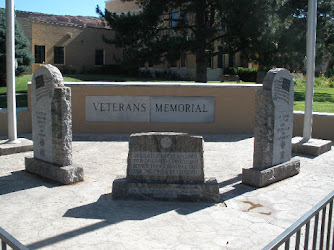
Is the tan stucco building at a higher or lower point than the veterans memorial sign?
higher

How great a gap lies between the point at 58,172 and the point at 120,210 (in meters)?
1.67

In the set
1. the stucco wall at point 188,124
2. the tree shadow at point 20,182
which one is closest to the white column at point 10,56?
the stucco wall at point 188,124

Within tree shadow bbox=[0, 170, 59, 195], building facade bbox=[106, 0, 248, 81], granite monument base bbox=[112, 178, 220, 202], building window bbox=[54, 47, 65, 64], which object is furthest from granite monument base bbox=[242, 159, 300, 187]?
building window bbox=[54, 47, 65, 64]

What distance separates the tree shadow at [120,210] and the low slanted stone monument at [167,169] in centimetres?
13

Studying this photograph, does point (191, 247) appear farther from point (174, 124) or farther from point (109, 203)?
point (174, 124)

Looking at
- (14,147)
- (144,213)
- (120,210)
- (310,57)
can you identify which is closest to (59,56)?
(14,147)

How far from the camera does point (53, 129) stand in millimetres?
6500

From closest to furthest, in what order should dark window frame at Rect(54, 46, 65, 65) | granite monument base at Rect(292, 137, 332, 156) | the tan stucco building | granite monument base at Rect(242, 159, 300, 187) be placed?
granite monument base at Rect(242, 159, 300, 187)
granite monument base at Rect(292, 137, 332, 156)
the tan stucco building
dark window frame at Rect(54, 46, 65, 65)

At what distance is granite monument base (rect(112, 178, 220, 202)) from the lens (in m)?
5.47

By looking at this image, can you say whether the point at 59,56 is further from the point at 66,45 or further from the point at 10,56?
the point at 10,56

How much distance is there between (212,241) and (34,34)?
2848 centimetres

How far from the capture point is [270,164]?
6.48 metres

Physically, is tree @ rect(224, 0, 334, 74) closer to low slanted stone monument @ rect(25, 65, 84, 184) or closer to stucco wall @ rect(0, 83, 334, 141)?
stucco wall @ rect(0, 83, 334, 141)

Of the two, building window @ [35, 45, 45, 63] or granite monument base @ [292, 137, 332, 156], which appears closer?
granite monument base @ [292, 137, 332, 156]
